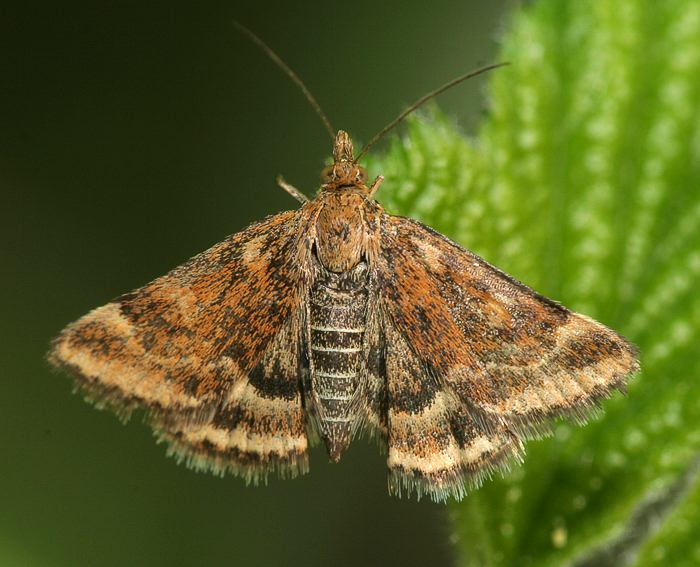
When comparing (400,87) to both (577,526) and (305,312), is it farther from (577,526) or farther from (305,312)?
(577,526)

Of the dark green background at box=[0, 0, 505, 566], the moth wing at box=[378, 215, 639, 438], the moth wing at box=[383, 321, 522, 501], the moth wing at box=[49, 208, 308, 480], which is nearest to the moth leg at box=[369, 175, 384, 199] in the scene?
the moth wing at box=[378, 215, 639, 438]

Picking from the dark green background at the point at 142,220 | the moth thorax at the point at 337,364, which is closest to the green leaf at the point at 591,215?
the moth thorax at the point at 337,364

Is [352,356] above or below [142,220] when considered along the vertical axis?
below

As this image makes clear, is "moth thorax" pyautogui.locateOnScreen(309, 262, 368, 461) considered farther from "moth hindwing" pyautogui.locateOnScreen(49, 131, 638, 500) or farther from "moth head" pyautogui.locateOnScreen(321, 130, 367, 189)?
"moth head" pyautogui.locateOnScreen(321, 130, 367, 189)

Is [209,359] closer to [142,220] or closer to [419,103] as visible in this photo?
[419,103]

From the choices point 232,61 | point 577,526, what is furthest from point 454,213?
point 232,61

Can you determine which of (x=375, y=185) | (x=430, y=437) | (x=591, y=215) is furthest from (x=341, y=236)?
(x=591, y=215)

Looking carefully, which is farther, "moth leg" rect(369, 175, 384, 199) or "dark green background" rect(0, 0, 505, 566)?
"dark green background" rect(0, 0, 505, 566)
